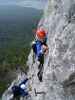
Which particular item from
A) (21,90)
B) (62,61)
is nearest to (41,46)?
(62,61)

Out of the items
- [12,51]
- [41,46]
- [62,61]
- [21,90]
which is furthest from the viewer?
[12,51]

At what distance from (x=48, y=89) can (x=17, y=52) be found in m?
82.0

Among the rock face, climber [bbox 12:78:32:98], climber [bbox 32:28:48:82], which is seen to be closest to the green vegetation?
climber [bbox 12:78:32:98]

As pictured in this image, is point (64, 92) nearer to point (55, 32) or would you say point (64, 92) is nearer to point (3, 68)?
point (55, 32)

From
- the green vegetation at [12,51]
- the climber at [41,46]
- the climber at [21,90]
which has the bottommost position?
the green vegetation at [12,51]

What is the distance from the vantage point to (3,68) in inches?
3027

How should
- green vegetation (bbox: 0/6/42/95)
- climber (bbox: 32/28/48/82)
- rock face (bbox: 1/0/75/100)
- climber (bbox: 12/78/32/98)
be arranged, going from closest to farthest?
rock face (bbox: 1/0/75/100) → climber (bbox: 32/28/48/82) → climber (bbox: 12/78/32/98) → green vegetation (bbox: 0/6/42/95)

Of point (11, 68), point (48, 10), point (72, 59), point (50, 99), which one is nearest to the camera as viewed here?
point (72, 59)

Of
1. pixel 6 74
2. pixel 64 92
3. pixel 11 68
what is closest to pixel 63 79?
pixel 64 92

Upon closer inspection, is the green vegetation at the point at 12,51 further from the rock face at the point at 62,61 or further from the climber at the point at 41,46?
the rock face at the point at 62,61

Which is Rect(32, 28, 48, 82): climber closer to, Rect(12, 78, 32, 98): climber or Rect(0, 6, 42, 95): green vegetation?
Rect(12, 78, 32, 98): climber

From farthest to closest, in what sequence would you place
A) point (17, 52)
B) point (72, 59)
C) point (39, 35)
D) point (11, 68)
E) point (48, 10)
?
point (17, 52)
point (11, 68)
point (48, 10)
point (39, 35)
point (72, 59)

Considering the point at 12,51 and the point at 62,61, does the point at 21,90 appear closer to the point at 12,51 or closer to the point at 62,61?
the point at 62,61

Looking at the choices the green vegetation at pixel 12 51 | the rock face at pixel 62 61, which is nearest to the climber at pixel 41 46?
the rock face at pixel 62 61
